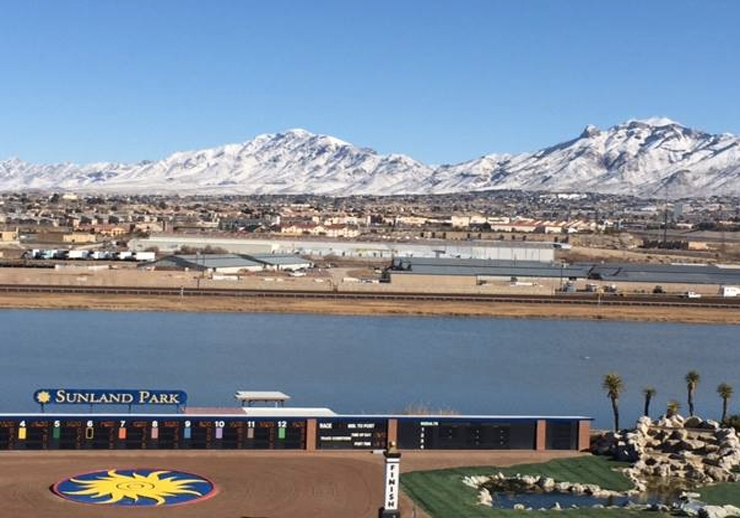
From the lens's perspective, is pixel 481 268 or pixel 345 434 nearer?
pixel 345 434

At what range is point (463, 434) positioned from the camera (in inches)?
747

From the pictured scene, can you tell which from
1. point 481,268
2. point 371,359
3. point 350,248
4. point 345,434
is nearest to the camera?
point 345,434

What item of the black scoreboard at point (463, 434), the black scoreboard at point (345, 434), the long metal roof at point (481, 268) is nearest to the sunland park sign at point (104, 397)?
the black scoreboard at point (345, 434)

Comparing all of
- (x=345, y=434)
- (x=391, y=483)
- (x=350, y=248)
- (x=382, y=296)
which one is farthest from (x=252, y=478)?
(x=350, y=248)

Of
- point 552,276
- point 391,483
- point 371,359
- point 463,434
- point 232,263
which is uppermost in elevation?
point 232,263

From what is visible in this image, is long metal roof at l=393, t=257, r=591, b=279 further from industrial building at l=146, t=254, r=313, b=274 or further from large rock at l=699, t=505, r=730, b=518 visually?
large rock at l=699, t=505, r=730, b=518

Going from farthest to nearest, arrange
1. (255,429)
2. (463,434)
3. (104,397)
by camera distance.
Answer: (463,434) < (104,397) < (255,429)

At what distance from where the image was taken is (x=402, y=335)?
3800cm

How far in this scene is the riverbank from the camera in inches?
1692

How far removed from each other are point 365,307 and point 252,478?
28.3 m

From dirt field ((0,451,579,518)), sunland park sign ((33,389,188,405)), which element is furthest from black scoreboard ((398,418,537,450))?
sunland park sign ((33,389,188,405))

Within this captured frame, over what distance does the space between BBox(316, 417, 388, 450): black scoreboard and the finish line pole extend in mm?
3964

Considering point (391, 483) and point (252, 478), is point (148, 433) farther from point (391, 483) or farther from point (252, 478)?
point (391, 483)

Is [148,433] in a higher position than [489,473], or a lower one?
higher
